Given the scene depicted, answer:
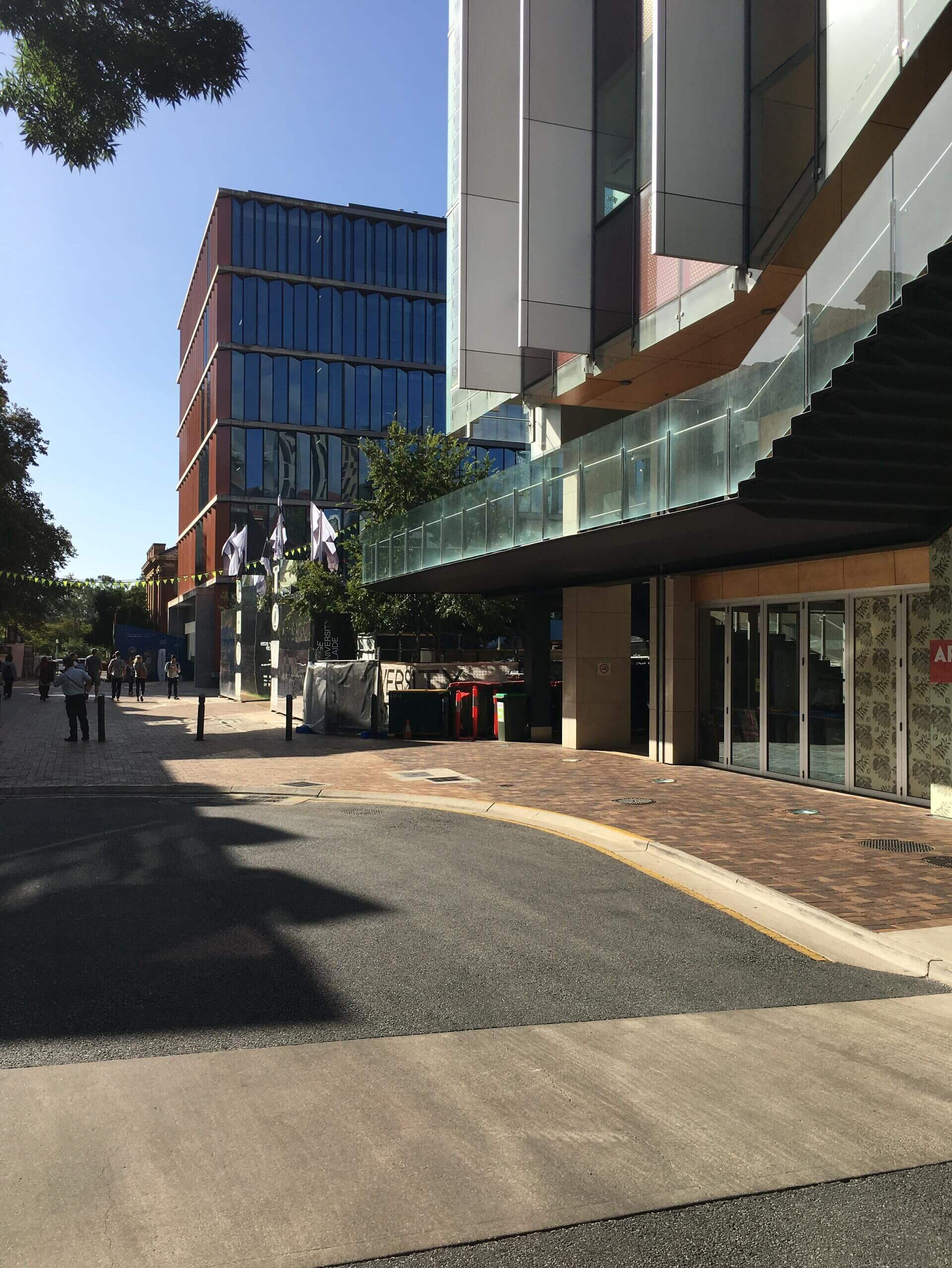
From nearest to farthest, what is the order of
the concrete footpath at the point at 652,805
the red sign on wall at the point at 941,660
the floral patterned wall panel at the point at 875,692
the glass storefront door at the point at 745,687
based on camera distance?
the concrete footpath at the point at 652,805
the red sign on wall at the point at 941,660
the floral patterned wall panel at the point at 875,692
the glass storefront door at the point at 745,687

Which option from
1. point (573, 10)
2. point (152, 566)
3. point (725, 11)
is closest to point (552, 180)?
point (573, 10)

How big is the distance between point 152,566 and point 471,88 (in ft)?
257

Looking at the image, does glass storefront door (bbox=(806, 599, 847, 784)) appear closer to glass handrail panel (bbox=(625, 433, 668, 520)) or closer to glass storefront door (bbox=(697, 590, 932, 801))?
glass storefront door (bbox=(697, 590, 932, 801))

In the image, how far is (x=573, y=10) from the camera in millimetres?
19812

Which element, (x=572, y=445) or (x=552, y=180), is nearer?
(x=572, y=445)

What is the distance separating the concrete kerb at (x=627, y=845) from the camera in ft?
23.0

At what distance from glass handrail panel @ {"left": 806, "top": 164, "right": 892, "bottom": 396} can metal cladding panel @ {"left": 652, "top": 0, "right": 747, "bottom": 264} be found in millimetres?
5703

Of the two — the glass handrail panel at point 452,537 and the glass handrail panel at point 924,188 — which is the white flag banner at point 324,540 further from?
the glass handrail panel at point 924,188

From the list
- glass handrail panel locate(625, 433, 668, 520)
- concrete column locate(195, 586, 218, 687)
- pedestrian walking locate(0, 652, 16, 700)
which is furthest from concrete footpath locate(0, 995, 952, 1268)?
concrete column locate(195, 586, 218, 687)

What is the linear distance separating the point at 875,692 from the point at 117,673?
34.6m

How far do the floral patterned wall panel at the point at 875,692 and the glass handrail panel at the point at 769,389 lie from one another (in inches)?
127

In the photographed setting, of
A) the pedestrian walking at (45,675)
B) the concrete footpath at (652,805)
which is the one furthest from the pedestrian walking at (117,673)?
the concrete footpath at (652,805)

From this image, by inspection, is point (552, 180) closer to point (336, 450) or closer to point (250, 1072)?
point (250, 1072)

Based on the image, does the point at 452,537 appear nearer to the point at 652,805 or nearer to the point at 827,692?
the point at 827,692
